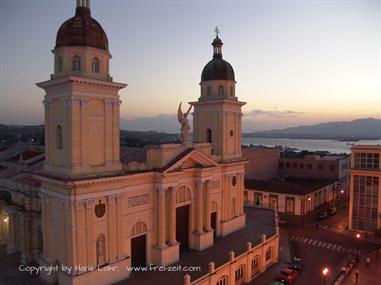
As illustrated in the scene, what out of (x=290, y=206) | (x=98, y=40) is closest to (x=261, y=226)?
(x=290, y=206)

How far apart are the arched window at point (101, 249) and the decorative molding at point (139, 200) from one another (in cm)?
298

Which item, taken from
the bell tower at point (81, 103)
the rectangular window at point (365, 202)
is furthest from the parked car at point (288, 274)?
the rectangular window at point (365, 202)

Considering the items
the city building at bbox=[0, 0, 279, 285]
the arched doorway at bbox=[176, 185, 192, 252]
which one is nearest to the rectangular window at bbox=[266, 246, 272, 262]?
the city building at bbox=[0, 0, 279, 285]

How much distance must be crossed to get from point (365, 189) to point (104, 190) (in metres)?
32.6

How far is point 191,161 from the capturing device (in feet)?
90.9

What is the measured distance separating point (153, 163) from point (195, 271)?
27.6ft

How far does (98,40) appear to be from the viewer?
2119 centimetres

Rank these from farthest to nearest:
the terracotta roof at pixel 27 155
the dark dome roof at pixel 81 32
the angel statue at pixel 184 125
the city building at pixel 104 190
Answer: the terracotta roof at pixel 27 155 → the angel statue at pixel 184 125 → the dark dome roof at pixel 81 32 → the city building at pixel 104 190

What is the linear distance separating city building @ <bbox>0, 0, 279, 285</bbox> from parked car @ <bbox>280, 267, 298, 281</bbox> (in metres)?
2.13

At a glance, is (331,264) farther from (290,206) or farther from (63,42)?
(63,42)

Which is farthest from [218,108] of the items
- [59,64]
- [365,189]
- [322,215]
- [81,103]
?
[322,215]

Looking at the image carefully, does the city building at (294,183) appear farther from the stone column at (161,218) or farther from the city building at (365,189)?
the stone column at (161,218)

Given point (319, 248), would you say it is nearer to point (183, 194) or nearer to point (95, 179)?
point (183, 194)

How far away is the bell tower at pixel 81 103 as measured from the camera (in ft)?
66.0
